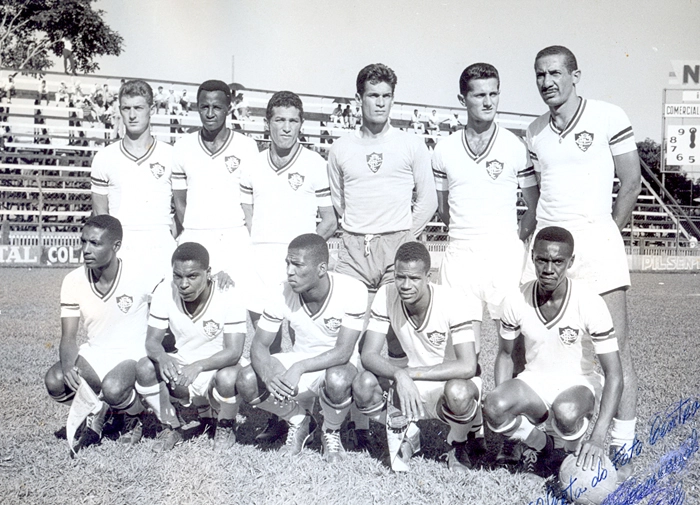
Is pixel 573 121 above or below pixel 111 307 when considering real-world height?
above

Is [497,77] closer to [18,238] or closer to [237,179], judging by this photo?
[237,179]

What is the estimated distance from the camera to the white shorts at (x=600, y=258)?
12.1 feet

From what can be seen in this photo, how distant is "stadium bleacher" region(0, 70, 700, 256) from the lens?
19203 millimetres

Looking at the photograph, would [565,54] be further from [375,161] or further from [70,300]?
[70,300]

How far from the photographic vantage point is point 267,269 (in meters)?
4.34

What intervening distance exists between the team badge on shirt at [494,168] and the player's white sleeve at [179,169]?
1.97 m

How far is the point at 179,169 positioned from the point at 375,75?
4.74 feet

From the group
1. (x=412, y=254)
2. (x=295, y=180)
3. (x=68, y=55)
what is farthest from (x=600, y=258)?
(x=68, y=55)

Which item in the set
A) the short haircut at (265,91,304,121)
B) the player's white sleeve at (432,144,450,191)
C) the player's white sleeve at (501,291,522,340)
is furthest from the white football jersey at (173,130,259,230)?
the player's white sleeve at (501,291,522,340)

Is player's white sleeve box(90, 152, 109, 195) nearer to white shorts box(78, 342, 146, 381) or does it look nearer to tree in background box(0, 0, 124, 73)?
white shorts box(78, 342, 146, 381)

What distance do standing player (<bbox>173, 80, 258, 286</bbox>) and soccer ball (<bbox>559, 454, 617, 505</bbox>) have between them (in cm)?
230

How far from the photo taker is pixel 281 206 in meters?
4.37
